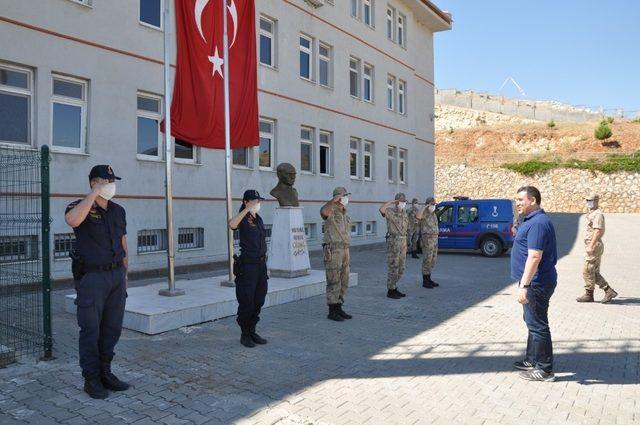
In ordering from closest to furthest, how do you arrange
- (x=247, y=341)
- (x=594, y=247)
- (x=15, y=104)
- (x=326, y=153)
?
(x=247, y=341) → (x=594, y=247) → (x=15, y=104) → (x=326, y=153)

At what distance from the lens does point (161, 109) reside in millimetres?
13031

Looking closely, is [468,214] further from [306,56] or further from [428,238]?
[428,238]

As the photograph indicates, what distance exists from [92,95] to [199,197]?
145 inches

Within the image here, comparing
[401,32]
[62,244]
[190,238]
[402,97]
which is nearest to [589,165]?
[402,97]

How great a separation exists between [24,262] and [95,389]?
348cm

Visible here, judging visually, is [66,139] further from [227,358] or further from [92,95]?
[227,358]

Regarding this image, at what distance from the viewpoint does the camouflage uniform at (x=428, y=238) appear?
1111cm

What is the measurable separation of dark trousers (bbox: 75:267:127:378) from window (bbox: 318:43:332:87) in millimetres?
16011

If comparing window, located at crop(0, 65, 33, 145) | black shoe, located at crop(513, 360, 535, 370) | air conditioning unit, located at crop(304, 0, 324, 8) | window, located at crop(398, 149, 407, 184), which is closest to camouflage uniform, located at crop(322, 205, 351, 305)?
black shoe, located at crop(513, 360, 535, 370)

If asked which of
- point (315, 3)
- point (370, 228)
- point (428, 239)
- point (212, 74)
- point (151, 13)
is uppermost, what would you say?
point (315, 3)

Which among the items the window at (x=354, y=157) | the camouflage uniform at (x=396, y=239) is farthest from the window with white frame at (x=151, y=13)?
the window at (x=354, y=157)

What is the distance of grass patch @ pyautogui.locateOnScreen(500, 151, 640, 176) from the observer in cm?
4087

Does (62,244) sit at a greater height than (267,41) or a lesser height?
lesser

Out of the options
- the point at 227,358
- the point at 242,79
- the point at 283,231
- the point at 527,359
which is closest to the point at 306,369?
the point at 227,358
